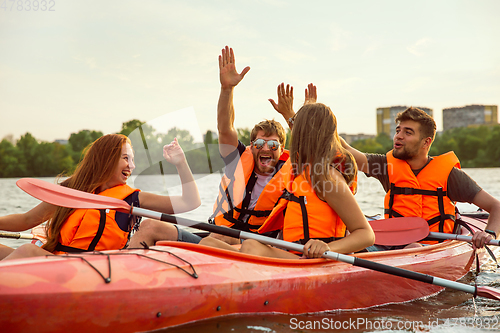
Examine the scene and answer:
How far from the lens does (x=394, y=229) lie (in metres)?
3.71

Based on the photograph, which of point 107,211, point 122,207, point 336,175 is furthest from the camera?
point 107,211

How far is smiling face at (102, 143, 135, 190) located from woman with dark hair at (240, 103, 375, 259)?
1.03 meters

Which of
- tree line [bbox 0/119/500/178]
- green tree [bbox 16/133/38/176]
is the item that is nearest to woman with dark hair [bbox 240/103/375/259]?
tree line [bbox 0/119/500/178]

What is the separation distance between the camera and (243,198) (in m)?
3.81

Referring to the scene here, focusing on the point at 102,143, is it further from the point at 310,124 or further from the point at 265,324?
the point at 265,324

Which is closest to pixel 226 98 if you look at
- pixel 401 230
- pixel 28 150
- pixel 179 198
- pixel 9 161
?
pixel 179 198

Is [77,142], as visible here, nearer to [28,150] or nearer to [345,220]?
[28,150]

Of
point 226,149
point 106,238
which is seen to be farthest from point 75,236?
point 226,149

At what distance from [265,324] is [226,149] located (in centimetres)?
172

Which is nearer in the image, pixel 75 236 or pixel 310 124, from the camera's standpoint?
pixel 310 124

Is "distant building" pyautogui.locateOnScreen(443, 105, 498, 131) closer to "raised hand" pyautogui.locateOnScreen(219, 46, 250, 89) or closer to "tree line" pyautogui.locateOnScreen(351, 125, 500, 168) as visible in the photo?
"tree line" pyautogui.locateOnScreen(351, 125, 500, 168)

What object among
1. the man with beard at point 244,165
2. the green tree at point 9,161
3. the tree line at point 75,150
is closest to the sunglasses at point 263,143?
the man with beard at point 244,165

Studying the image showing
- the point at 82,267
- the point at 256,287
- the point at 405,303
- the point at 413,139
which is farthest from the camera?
the point at 413,139

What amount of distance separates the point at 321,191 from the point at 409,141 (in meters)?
1.96
